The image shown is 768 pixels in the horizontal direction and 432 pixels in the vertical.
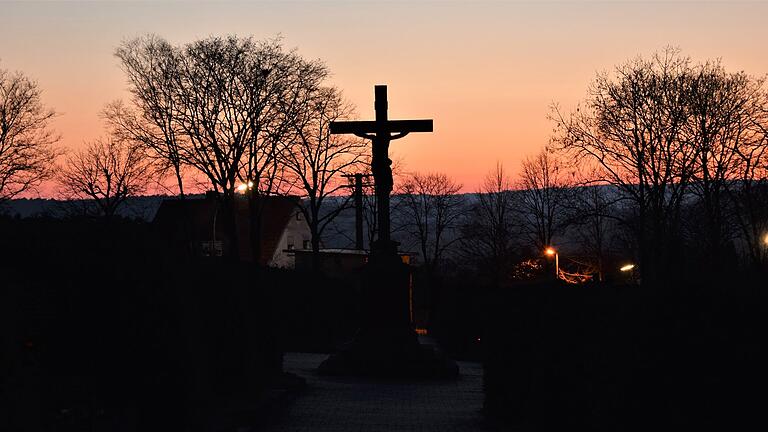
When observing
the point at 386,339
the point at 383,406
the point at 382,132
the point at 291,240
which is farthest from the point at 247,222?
the point at 383,406

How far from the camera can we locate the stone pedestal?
69.7 feet

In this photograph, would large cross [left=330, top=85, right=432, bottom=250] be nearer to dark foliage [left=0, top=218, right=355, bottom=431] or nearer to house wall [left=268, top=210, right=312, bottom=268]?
dark foliage [left=0, top=218, right=355, bottom=431]

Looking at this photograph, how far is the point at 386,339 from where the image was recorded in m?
21.5

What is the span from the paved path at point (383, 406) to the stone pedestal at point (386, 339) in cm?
52

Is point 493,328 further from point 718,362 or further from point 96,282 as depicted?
point 718,362

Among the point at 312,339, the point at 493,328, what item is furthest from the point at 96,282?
the point at 312,339

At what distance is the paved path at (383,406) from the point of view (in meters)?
13.5

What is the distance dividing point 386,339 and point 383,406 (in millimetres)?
5597

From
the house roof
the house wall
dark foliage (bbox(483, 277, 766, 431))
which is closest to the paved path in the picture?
dark foliage (bbox(483, 277, 766, 431))

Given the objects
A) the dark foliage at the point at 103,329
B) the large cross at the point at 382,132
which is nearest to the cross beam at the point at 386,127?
the large cross at the point at 382,132

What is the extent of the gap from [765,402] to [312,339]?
95.4ft

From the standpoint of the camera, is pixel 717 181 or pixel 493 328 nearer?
pixel 493 328

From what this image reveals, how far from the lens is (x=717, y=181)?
4288 centimetres

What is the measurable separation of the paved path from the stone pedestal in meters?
0.52
